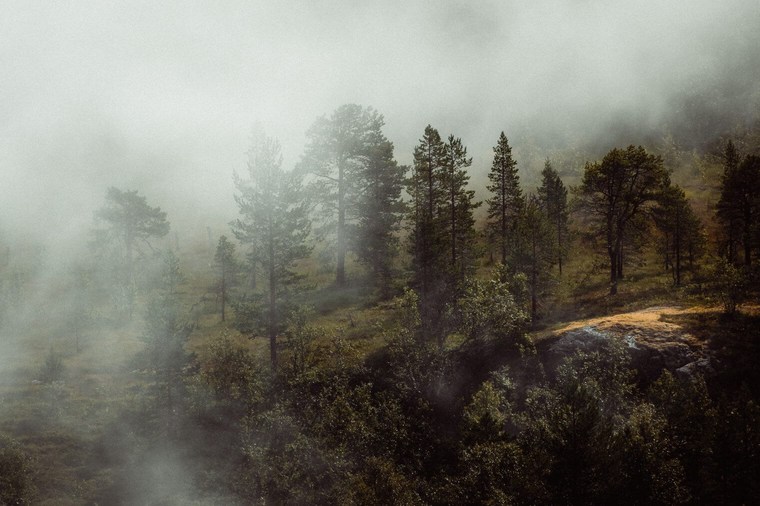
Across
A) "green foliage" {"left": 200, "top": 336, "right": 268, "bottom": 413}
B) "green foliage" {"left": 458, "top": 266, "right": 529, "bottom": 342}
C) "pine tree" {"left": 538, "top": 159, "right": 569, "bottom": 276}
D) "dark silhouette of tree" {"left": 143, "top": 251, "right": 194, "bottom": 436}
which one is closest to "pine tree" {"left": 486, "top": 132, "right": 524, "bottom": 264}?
"green foliage" {"left": 458, "top": 266, "right": 529, "bottom": 342}

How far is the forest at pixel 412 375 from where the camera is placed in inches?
801

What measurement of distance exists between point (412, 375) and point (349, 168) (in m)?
25.5

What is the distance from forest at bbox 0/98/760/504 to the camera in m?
20.3

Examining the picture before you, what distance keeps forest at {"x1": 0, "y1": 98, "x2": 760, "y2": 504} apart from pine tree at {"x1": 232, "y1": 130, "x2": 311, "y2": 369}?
181 millimetres

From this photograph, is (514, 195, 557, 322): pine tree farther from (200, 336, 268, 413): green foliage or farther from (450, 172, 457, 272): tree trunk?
(200, 336, 268, 413): green foliage

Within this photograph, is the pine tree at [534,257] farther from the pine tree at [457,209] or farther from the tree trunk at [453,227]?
the tree trunk at [453,227]

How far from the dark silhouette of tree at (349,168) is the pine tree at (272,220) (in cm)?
1224

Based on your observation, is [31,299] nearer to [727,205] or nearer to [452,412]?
[452,412]

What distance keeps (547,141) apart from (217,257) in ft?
284

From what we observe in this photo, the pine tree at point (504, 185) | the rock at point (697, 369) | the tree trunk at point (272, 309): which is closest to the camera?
the rock at point (697, 369)

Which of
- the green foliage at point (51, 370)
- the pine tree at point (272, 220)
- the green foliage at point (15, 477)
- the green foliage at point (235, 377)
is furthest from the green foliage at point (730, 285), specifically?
the green foliage at point (51, 370)

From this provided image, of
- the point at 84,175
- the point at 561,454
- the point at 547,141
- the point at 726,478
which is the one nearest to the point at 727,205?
the point at 726,478

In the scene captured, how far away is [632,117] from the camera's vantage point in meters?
103

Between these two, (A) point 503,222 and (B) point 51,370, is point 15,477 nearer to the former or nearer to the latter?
(B) point 51,370
